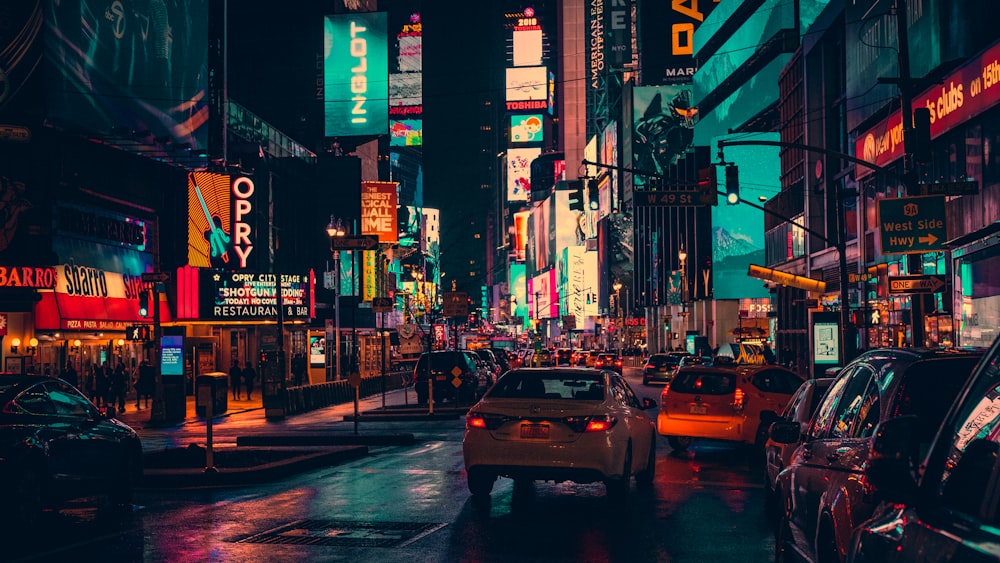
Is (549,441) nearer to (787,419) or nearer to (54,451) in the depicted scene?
(787,419)

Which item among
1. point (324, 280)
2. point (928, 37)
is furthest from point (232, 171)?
point (928, 37)

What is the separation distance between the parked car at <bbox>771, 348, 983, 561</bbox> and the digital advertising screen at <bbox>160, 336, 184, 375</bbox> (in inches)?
1188

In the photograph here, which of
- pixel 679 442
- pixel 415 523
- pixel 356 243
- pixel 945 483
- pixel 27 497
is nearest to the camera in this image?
pixel 945 483

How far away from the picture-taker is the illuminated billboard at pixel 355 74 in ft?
303

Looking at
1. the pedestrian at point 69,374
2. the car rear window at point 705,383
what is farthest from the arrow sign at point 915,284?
the pedestrian at point 69,374

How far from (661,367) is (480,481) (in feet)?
129

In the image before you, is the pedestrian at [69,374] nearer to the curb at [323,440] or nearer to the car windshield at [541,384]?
the curb at [323,440]

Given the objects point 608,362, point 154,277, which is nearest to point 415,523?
point 154,277

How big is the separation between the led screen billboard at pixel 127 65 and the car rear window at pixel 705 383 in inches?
1010

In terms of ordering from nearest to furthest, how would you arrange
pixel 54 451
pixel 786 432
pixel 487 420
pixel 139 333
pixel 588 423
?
pixel 786 432 → pixel 54 451 → pixel 588 423 → pixel 487 420 → pixel 139 333

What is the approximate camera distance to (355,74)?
92.9 meters

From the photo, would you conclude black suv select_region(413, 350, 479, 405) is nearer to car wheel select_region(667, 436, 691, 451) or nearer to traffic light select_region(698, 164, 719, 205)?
traffic light select_region(698, 164, 719, 205)

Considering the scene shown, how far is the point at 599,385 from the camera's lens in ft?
47.2


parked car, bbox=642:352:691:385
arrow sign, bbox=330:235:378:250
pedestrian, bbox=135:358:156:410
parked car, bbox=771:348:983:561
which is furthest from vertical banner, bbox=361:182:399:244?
parked car, bbox=771:348:983:561
